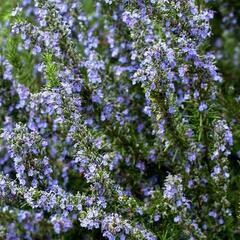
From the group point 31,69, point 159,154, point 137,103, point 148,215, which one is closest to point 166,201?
point 148,215

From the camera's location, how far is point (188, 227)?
3064 millimetres

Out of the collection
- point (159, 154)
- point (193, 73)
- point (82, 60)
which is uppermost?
point (82, 60)

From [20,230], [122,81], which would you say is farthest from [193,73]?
[20,230]

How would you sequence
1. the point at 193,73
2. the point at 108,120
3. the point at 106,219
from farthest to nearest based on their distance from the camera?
the point at 108,120 < the point at 193,73 < the point at 106,219

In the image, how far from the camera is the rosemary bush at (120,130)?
9.35 ft

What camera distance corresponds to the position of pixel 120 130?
136 inches

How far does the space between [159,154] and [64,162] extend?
768 mm

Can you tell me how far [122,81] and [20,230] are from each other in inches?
47.9

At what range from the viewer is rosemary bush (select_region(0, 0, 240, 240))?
2.85 meters

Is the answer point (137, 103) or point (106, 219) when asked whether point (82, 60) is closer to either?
point (137, 103)

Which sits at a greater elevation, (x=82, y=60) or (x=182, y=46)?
(x=82, y=60)

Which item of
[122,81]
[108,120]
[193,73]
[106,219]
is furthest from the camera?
[122,81]

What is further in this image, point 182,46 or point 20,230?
point 20,230

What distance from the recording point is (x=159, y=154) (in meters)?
3.44
